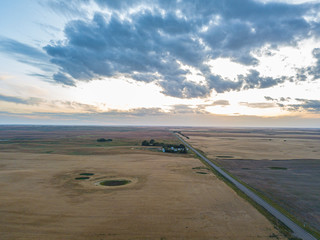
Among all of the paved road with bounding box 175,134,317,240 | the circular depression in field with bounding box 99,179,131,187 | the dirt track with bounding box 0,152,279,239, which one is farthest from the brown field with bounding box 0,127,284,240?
the paved road with bounding box 175,134,317,240

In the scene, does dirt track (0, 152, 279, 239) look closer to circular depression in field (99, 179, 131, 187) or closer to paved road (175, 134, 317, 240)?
circular depression in field (99, 179, 131, 187)

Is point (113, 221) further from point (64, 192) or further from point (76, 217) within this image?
point (64, 192)

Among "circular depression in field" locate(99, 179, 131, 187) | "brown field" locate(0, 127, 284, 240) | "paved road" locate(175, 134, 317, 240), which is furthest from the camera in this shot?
"circular depression in field" locate(99, 179, 131, 187)

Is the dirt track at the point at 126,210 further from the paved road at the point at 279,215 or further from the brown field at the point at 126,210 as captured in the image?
the paved road at the point at 279,215

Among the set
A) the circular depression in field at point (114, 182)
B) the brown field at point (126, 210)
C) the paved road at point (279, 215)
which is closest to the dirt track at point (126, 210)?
the brown field at point (126, 210)

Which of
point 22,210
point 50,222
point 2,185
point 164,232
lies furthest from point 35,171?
point 164,232

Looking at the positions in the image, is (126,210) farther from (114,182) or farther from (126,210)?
(114,182)

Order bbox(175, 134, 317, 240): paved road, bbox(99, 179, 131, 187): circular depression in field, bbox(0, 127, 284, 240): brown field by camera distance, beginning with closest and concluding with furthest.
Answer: bbox(0, 127, 284, 240): brown field, bbox(175, 134, 317, 240): paved road, bbox(99, 179, 131, 187): circular depression in field

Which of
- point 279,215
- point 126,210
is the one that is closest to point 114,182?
point 126,210
